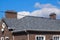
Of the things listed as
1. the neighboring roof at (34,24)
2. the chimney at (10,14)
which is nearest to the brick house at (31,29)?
the neighboring roof at (34,24)

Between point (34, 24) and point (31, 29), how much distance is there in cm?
314

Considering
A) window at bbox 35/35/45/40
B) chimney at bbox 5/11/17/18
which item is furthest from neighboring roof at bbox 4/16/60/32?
chimney at bbox 5/11/17/18

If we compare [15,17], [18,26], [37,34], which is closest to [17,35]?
[18,26]

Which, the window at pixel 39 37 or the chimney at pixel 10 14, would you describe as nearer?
the window at pixel 39 37

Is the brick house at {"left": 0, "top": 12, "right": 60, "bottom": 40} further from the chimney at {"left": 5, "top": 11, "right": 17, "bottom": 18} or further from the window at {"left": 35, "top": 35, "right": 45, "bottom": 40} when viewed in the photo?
the chimney at {"left": 5, "top": 11, "right": 17, "bottom": 18}

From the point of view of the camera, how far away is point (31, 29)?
1134 inches

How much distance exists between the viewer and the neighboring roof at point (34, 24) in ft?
99.9

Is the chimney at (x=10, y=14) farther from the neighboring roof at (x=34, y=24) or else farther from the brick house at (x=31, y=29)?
the neighboring roof at (x=34, y=24)

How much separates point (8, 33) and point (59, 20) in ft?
30.2

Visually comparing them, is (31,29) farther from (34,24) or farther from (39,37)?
(34,24)

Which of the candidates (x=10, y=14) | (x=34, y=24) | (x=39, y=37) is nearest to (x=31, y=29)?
(x=39, y=37)

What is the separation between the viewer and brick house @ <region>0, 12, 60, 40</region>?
29438 millimetres

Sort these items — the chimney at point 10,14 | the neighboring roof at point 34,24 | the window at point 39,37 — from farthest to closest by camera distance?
the chimney at point 10,14 < the neighboring roof at point 34,24 < the window at point 39,37

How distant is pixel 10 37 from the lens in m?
33.0
